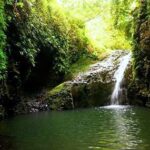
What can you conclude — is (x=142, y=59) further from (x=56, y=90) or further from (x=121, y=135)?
(x=121, y=135)

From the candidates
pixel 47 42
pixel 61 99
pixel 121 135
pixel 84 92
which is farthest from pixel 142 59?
pixel 121 135

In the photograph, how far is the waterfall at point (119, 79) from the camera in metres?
21.0

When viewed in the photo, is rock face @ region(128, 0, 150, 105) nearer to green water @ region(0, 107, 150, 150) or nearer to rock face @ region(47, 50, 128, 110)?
rock face @ region(47, 50, 128, 110)

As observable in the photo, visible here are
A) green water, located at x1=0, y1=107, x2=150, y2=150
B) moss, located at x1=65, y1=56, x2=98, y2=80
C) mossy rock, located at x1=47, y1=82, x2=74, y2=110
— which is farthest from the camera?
moss, located at x1=65, y1=56, x2=98, y2=80

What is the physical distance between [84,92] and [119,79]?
2.39 m

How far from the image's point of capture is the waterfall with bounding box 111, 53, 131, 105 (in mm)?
21047

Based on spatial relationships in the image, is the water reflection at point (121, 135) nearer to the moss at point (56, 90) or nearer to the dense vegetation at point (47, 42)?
the dense vegetation at point (47, 42)

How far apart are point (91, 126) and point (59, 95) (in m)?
8.81

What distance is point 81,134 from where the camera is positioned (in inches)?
414

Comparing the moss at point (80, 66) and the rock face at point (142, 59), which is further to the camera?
the moss at point (80, 66)

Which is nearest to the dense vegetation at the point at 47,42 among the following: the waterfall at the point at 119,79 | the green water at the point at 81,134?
the waterfall at the point at 119,79

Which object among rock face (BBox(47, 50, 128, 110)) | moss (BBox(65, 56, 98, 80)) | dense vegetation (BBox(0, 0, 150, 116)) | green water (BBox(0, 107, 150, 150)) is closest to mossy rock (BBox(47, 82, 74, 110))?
rock face (BBox(47, 50, 128, 110))

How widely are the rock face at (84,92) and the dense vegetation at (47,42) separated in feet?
6.00

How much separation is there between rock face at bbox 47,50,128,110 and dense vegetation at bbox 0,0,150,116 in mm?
1828
